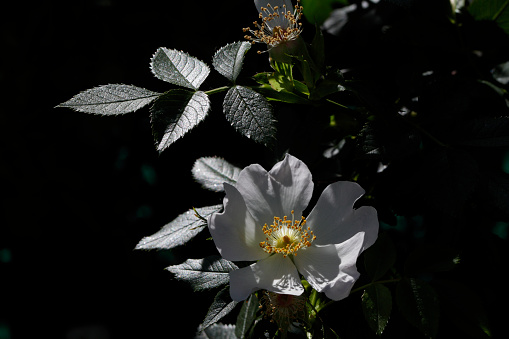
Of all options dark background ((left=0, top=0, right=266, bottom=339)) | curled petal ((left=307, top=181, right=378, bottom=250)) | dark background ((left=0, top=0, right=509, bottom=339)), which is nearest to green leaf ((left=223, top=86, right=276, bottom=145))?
curled petal ((left=307, top=181, right=378, bottom=250))

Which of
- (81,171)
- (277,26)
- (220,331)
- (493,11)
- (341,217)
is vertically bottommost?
(220,331)

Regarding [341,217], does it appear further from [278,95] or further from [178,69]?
[178,69]

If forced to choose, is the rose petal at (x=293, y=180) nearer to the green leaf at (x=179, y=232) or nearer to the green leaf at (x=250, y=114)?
the green leaf at (x=250, y=114)

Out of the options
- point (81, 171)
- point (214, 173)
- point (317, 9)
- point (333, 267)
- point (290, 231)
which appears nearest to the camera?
point (333, 267)

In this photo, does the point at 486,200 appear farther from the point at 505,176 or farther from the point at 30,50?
the point at 30,50

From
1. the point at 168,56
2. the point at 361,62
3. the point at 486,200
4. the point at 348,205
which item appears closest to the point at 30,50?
the point at 168,56

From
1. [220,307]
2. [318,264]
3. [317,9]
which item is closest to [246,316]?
[220,307]

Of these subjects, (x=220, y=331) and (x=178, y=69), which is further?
(x=220, y=331)
